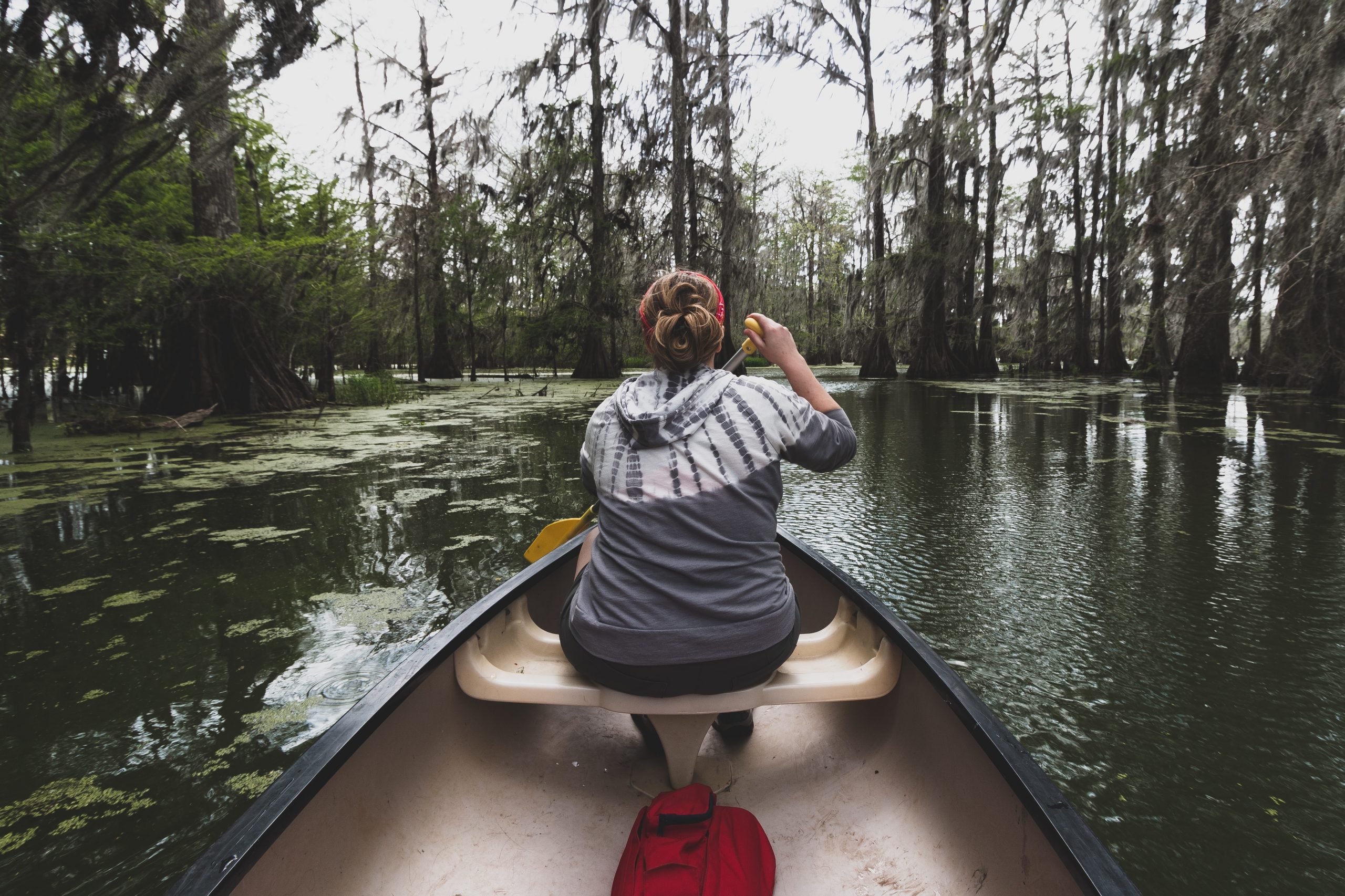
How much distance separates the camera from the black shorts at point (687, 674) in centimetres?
117

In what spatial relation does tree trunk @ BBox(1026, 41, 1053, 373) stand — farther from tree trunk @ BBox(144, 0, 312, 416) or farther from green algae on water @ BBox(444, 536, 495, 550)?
green algae on water @ BBox(444, 536, 495, 550)

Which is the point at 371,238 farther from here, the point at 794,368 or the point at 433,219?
the point at 794,368

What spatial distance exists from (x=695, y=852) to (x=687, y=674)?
26 cm

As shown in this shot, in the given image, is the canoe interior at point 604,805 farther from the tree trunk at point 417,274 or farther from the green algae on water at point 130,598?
the tree trunk at point 417,274

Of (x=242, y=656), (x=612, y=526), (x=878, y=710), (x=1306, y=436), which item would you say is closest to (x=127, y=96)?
(x=242, y=656)

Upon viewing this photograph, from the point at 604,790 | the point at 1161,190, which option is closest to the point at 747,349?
the point at 604,790

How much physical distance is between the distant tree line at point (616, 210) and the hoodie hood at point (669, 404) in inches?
189

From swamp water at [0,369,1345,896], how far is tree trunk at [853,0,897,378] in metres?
12.7

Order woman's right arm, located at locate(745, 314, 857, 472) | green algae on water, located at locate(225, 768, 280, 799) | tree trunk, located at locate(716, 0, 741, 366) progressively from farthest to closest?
tree trunk, located at locate(716, 0, 741, 366) < green algae on water, located at locate(225, 768, 280, 799) < woman's right arm, located at locate(745, 314, 857, 472)

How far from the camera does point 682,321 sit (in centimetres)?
124

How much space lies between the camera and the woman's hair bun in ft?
4.08

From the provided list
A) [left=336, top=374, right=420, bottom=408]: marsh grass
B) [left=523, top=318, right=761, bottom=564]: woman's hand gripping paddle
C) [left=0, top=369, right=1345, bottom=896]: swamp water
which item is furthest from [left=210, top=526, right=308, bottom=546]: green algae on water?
[left=336, top=374, right=420, bottom=408]: marsh grass

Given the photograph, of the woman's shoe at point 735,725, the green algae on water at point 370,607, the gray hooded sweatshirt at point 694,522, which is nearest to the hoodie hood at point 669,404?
the gray hooded sweatshirt at point 694,522

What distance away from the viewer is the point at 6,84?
3830mm
